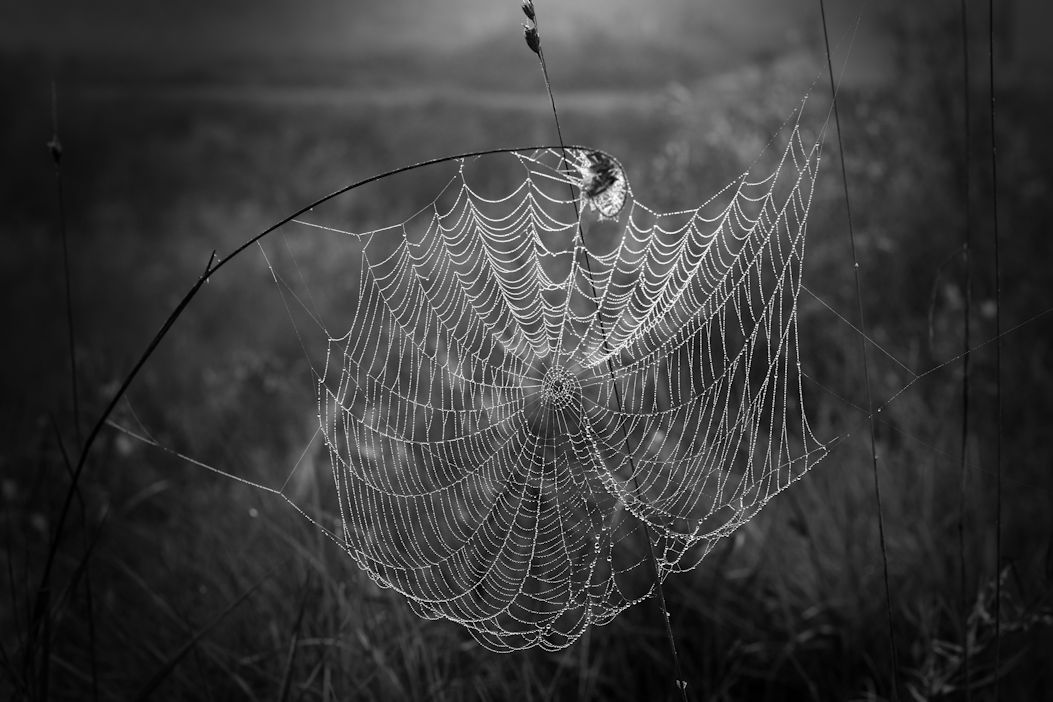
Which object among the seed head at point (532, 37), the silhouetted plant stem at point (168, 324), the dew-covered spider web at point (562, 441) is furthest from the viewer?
the dew-covered spider web at point (562, 441)

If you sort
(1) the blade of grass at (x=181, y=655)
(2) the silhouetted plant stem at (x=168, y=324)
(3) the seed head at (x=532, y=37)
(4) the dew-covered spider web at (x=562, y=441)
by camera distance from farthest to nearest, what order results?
(4) the dew-covered spider web at (x=562, y=441)
(1) the blade of grass at (x=181, y=655)
(3) the seed head at (x=532, y=37)
(2) the silhouetted plant stem at (x=168, y=324)

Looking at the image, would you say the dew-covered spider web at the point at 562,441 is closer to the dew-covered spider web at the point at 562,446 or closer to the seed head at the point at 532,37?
the dew-covered spider web at the point at 562,446

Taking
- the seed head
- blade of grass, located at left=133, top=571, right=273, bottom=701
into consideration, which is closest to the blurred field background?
blade of grass, located at left=133, top=571, right=273, bottom=701

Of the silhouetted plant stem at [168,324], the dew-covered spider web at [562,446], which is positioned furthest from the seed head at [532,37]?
the dew-covered spider web at [562,446]

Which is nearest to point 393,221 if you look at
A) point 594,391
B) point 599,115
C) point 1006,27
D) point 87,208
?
point 599,115

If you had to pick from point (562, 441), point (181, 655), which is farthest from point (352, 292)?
point (181, 655)

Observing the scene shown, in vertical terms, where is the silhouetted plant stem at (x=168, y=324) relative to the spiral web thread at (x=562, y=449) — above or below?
above

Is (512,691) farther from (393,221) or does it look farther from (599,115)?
(599,115)

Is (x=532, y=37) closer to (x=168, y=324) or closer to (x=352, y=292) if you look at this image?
(x=168, y=324)
